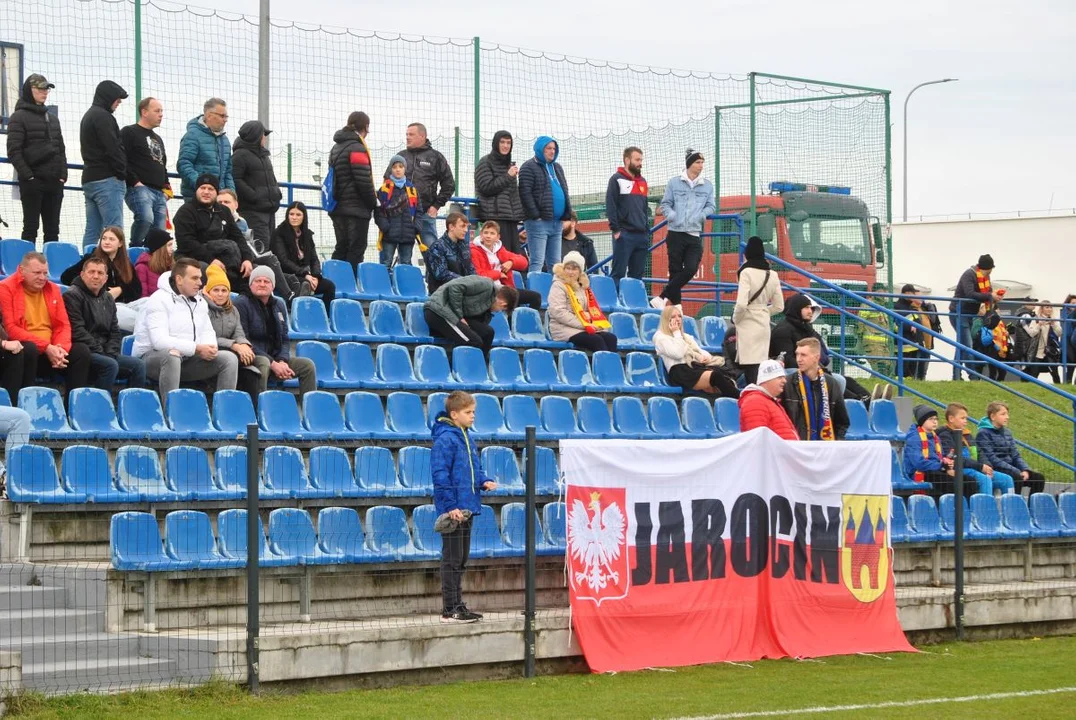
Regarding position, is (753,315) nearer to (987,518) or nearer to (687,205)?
(687,205)

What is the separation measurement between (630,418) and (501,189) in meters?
3.79

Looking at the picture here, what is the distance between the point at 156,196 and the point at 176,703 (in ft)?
23.0

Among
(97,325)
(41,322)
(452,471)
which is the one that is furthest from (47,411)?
(452,471)

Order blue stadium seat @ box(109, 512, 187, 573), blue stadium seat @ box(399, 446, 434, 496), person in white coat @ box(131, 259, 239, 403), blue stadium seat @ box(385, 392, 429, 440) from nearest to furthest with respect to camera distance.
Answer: blue stadium seat @ box(109, 512, 187, 573) → blue stadium seat @ box(399, 446, 434, 496) → person in white coat @ box(131, 259, 239, 403) → blue stadium seat @ box(385, 392, 429, 440)

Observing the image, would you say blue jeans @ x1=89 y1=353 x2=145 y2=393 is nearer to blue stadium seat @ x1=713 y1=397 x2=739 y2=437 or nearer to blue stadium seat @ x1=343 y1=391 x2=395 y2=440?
Result: blue stadium seat @ x1=343 y1=391 x2=395 y2=440

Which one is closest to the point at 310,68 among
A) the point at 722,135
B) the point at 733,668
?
the point at 722,135

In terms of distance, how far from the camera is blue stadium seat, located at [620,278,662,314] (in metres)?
16.6

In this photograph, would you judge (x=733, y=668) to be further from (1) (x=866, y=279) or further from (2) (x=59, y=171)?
(1) (x=866, y=279)

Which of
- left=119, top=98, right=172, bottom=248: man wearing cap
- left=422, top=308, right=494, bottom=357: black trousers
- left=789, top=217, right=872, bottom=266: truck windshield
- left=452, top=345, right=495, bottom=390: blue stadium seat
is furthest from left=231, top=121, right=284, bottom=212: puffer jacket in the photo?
left=789, top=217, right=872, bottom=266: truck windshield

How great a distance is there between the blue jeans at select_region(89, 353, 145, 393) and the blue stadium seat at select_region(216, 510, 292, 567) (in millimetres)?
2366

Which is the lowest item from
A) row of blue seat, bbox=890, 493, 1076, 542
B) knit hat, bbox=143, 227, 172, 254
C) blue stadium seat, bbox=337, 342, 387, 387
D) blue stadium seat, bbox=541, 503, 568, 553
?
row of blue seat, bbox=890, 493, 1076, 542

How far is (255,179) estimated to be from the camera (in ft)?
46.8

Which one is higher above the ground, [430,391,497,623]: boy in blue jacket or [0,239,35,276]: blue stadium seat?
[0,239,35,276]: blue stadium seat

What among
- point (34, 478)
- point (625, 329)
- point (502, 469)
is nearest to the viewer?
point (34, 478)
